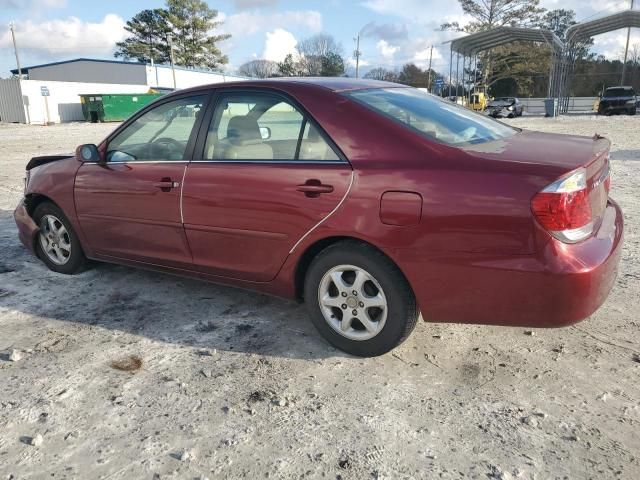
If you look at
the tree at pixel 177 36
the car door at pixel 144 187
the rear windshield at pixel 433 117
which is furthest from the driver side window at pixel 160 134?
the tree at pixel 177 36

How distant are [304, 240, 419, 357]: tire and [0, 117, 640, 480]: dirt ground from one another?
151 mm

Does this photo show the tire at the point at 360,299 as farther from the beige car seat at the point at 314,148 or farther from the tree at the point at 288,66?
the tree at the point at 288,66

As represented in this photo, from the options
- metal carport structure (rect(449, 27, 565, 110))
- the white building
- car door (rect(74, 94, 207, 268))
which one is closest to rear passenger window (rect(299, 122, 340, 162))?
car door (rect(74, 94, 207, 268))

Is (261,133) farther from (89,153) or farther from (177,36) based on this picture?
(177,36)

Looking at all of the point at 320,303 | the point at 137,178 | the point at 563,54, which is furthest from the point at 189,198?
the point at 563,54

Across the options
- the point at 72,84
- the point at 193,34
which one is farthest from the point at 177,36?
the point at 72,84

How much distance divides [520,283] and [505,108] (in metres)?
33.1

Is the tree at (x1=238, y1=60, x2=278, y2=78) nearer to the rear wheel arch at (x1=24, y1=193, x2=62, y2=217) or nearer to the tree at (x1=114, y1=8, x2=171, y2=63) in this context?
the tree at (x1=114, y1=8, x2=171, y2=63)

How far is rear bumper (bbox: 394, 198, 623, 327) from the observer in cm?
255

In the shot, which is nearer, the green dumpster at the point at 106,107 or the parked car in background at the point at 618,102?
the parked car in background at the point at 618,102

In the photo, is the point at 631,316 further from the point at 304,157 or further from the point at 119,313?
the point at 119,313

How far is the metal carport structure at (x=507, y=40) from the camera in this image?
2931 cm

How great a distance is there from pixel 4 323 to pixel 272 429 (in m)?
2.39

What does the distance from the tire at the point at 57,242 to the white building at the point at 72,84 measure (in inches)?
886
